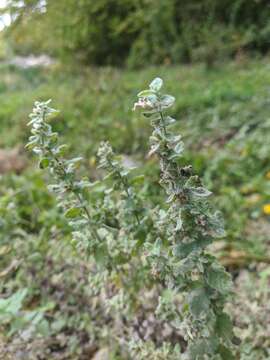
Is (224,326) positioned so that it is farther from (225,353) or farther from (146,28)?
(146,28)

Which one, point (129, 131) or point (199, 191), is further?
point (129, 131)

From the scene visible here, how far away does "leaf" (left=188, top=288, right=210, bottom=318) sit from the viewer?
3.88 feet

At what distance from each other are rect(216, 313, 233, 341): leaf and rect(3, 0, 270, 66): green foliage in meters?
6.19

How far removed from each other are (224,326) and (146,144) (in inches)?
117

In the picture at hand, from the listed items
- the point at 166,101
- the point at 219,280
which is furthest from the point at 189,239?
the point at 166,101

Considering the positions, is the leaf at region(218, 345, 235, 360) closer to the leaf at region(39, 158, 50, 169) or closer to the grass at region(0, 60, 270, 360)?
the leaf at region(39, 158, 50, 169)

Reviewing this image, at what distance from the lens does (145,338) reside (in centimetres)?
178

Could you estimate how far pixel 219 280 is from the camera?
3.91 feet

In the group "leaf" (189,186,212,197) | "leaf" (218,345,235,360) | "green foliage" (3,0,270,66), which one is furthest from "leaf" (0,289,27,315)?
"green foliage" (3,0,270,66)

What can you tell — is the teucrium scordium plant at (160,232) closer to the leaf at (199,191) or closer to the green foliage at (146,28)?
the leaf at (199,191)

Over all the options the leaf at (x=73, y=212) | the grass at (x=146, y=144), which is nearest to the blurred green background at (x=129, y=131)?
the grass at (x=146, y=144)

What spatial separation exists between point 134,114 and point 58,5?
4.64m

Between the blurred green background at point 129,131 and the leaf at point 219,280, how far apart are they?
273 millimetres

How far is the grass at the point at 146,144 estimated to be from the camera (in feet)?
7.69
